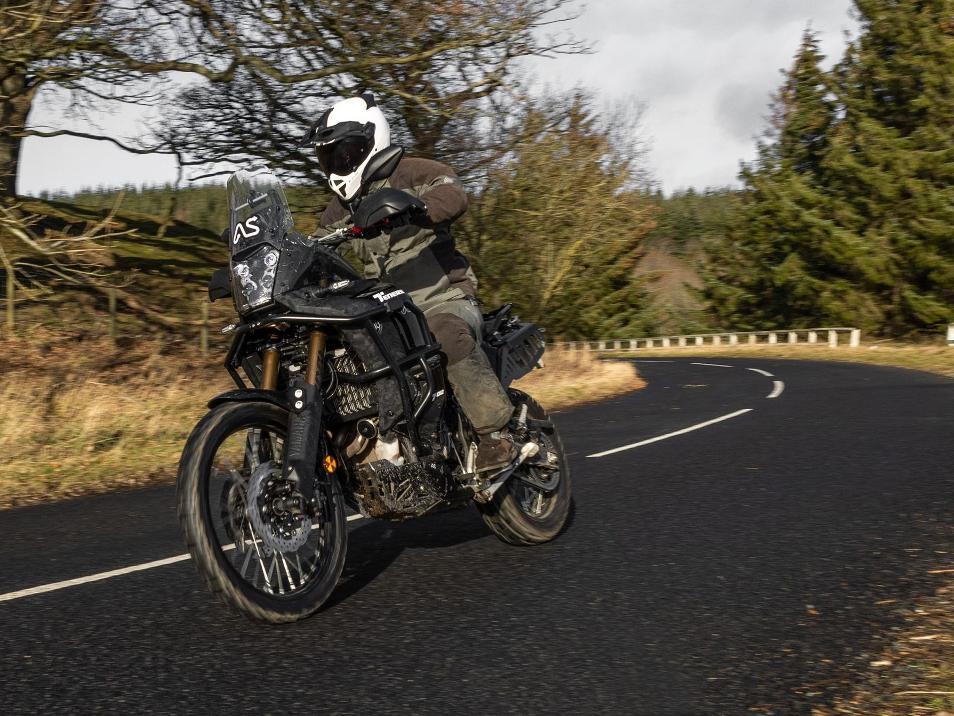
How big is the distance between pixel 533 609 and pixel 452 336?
54.6 inches

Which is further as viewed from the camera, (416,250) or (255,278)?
(416,250)

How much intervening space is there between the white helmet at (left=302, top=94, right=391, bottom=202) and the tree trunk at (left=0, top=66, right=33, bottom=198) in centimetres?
920

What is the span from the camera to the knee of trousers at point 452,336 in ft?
17.2

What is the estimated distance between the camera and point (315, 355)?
4477mm

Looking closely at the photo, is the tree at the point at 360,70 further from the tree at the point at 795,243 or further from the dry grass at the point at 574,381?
the tree at the point at 795,243

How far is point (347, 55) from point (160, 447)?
685 centimetres

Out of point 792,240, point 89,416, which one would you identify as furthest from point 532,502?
point 792,240

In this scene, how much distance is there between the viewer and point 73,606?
183 inches

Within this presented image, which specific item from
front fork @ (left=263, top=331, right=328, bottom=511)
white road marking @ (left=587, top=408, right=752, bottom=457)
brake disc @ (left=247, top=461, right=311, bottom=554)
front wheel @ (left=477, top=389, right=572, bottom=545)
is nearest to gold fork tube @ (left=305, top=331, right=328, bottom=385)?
front fork @ (left=263, top=331, right=328, bottom=511)

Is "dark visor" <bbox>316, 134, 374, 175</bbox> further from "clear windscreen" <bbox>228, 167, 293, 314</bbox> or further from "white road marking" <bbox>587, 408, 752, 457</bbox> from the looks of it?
"white road marking" <bbox>587, 408, 752, 457</bbox>

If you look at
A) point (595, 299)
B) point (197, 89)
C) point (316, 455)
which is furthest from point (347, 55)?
point (595, 299)

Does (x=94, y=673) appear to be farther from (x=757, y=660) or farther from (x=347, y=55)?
(x=347, y=55)

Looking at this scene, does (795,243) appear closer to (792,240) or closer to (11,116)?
(792,240)

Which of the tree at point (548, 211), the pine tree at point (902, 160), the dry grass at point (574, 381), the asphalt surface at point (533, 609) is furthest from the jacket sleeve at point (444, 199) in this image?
the pine tree at point (902, 160)
